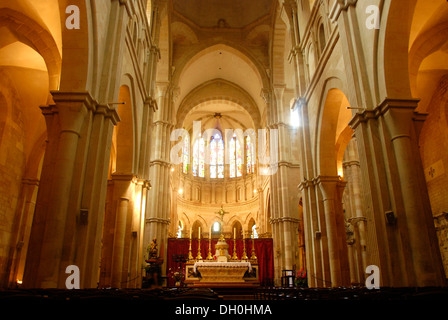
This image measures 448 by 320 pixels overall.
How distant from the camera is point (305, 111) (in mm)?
15852

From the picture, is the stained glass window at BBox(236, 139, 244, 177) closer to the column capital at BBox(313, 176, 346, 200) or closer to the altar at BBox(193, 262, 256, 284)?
the altar at BBox(193, 262, 256, 284)

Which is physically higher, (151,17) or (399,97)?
(151,17)

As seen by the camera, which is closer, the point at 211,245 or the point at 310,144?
the point at 310,144

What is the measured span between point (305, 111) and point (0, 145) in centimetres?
1342

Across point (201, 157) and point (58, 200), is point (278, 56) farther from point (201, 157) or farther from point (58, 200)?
point (58, 200)

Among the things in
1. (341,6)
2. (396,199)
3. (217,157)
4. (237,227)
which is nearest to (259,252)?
(237,227)

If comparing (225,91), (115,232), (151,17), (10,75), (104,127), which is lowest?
(115,232)

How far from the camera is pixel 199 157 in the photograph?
131ft

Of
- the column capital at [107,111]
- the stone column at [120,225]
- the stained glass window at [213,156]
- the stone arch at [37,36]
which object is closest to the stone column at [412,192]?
the column capital at [107,111]

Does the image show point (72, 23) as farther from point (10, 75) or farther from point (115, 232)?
point (10, 75)

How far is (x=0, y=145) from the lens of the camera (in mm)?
14594

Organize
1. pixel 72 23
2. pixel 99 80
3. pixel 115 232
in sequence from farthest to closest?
pixel 115 232, pixel 99 80, pixel 72 23
